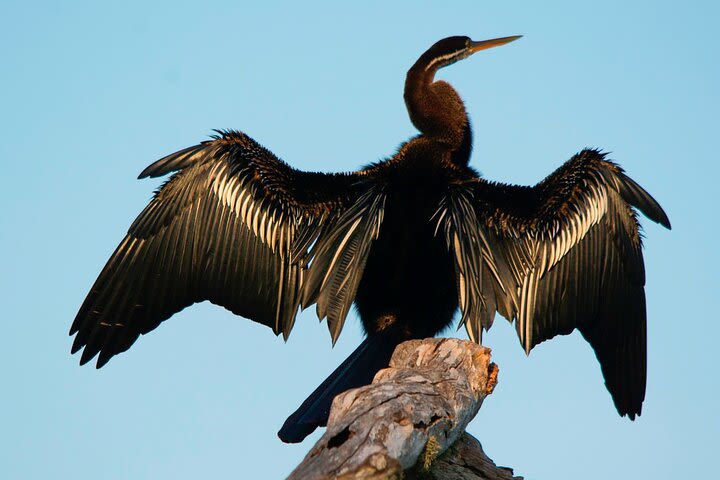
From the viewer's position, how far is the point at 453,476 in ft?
16.2

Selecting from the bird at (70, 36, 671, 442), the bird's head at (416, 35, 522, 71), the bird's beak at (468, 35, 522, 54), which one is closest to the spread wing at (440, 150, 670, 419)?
the bird at (70, 36, 671, 442)

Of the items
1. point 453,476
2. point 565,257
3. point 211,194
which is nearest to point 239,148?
point 211,194

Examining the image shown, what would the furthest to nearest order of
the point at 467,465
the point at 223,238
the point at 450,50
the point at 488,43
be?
the point at 488,43
the point at 450,50
the point at 223,238
the point at 467,465

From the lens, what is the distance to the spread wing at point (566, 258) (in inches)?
241

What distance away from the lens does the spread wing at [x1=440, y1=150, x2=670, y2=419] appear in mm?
6125

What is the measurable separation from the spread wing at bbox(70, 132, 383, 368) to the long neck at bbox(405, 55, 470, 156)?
794 mm

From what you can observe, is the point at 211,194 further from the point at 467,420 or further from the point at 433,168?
the point at 467,420

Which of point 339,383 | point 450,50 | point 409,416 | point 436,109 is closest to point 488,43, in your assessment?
point 450,50

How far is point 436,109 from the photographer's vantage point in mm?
6988

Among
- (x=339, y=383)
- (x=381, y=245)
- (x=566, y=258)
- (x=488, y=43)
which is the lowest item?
(x=339, y=383)

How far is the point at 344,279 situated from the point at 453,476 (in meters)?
1.50

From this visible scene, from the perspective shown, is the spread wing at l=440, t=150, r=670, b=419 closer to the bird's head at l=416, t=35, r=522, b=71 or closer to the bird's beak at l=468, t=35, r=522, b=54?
the bird's head at l=416, t=35, r=522, b=71

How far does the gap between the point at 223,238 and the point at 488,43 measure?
3.24 metres

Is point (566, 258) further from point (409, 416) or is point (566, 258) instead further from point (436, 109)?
point (409, 416)
